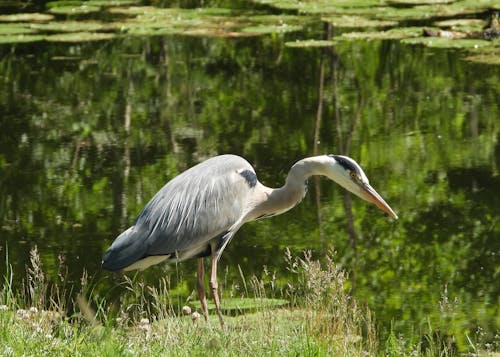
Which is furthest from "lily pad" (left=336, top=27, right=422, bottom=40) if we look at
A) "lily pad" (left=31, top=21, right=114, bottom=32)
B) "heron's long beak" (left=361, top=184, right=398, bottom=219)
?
"heron's long beak" (left=361, top=184, right=398, bottom=219)

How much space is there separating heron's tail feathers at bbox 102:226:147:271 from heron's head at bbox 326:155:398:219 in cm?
115

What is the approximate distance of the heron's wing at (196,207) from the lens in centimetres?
566

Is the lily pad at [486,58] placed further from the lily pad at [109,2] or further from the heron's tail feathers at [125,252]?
the heron's tail feathers at [125,252]

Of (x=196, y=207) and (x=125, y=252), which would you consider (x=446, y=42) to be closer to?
(x=196, y=207)

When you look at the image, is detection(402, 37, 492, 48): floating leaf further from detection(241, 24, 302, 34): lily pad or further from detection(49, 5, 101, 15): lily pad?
detection(49, 5, 101, 15): lily pad

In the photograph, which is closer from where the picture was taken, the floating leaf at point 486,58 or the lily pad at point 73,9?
the floating leaf at point 486,58

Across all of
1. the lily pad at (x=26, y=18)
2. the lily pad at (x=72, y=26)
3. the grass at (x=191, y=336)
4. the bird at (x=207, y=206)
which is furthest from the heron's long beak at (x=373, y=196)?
the lily pad at (x=26, y=18)

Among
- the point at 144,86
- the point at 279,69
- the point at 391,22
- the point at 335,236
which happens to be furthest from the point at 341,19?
the point at 335,236

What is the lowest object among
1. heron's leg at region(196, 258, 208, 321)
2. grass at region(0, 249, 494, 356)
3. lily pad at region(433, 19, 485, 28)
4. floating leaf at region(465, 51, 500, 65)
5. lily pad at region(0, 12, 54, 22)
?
heron's leg at region(196, 258, 208, 321)

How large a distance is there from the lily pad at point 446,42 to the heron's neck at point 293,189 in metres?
7.03

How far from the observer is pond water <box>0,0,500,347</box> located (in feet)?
22.6

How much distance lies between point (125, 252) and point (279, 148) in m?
4.13

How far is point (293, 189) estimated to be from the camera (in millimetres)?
6000

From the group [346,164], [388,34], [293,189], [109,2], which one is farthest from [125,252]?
[109,2]
